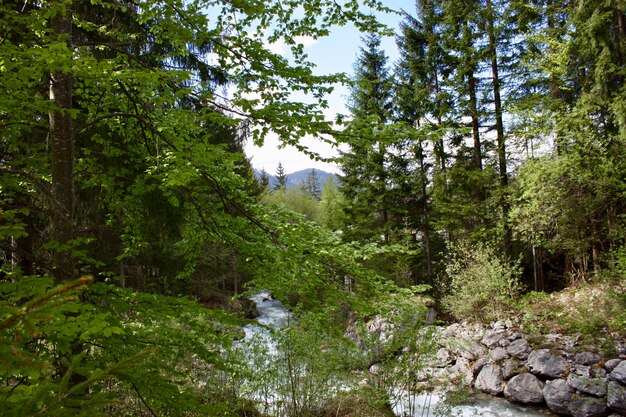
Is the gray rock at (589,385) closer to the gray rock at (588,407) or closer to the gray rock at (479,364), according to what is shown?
the gray rock at (588,407)

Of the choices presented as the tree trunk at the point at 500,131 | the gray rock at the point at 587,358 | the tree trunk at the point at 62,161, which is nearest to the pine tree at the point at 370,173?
the tree trunk at the point at 500,131

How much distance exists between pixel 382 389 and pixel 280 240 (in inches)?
149

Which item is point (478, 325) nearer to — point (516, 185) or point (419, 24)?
point (516, 185)

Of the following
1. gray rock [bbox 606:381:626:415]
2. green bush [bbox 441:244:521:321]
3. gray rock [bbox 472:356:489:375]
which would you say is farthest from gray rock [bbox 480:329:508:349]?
gray rock [bbox 606:381:626:415]

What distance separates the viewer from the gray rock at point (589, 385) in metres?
7.54

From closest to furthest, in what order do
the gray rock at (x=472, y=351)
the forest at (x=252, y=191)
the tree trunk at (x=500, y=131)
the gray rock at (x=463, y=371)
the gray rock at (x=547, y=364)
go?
the forest at (x=252, y=191) < the gray rock at (x=547, y=364) < the gray rock at (x=463, y=371) < the gray rock at (x=472, y=351) < the tree trunk at (x=500, y=131)

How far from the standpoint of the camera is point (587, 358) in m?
8.43

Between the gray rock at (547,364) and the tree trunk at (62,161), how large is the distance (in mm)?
9871

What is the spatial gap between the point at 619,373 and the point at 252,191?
848 cm

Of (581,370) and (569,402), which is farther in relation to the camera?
(581,370)

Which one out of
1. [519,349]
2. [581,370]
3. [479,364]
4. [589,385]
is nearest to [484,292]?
[519,349]

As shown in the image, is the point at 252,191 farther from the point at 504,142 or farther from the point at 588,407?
the point at 504,142

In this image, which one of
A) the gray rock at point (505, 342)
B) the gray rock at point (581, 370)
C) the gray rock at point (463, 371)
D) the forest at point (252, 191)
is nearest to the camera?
the forest at point (252, 191)

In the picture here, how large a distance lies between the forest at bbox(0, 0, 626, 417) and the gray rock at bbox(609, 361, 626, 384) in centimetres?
139
